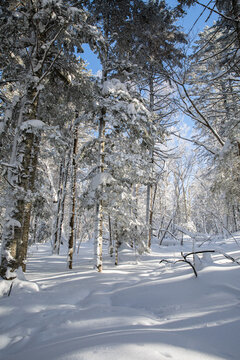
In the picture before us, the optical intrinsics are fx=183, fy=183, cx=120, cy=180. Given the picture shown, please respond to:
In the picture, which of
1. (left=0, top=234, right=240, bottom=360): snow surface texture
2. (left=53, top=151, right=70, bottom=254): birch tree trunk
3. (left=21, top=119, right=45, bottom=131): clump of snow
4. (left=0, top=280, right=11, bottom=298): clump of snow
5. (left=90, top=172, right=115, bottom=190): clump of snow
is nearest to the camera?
(left=0, top=234, right=240, bottom=360): snow surface texture

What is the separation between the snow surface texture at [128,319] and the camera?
1565mm

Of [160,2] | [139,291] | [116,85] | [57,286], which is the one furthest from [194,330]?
[160,2]

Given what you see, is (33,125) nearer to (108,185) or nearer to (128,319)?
(108,185)

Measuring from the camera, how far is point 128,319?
2.40m

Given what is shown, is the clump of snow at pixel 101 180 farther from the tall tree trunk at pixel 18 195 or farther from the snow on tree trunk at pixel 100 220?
the tall tree trunk at pixel 18 195

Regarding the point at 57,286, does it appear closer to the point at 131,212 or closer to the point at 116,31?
the point at 131,212

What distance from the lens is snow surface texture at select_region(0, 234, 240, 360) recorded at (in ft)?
5.14

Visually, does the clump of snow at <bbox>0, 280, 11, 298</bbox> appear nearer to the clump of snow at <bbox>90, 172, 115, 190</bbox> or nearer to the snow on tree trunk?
the snow on tree trunk

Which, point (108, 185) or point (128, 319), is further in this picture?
point (108, 185)

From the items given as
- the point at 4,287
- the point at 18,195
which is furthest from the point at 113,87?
the point at 4,287

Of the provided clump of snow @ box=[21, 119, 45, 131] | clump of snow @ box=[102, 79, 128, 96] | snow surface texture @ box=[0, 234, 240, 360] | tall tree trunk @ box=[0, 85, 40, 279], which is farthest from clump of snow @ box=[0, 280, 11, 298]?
clump of snow @ box=[102, 79, 128, 96]

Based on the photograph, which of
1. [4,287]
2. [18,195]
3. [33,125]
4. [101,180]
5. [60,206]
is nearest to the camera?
[4,287]

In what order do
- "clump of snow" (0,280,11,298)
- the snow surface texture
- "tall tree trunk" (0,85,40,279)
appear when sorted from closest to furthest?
1. the snow surface texture
2. "clump of snow" (0,280,11,298)
3. "tall tree trunk" (0,85,40,279)

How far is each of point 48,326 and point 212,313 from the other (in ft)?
7.08
